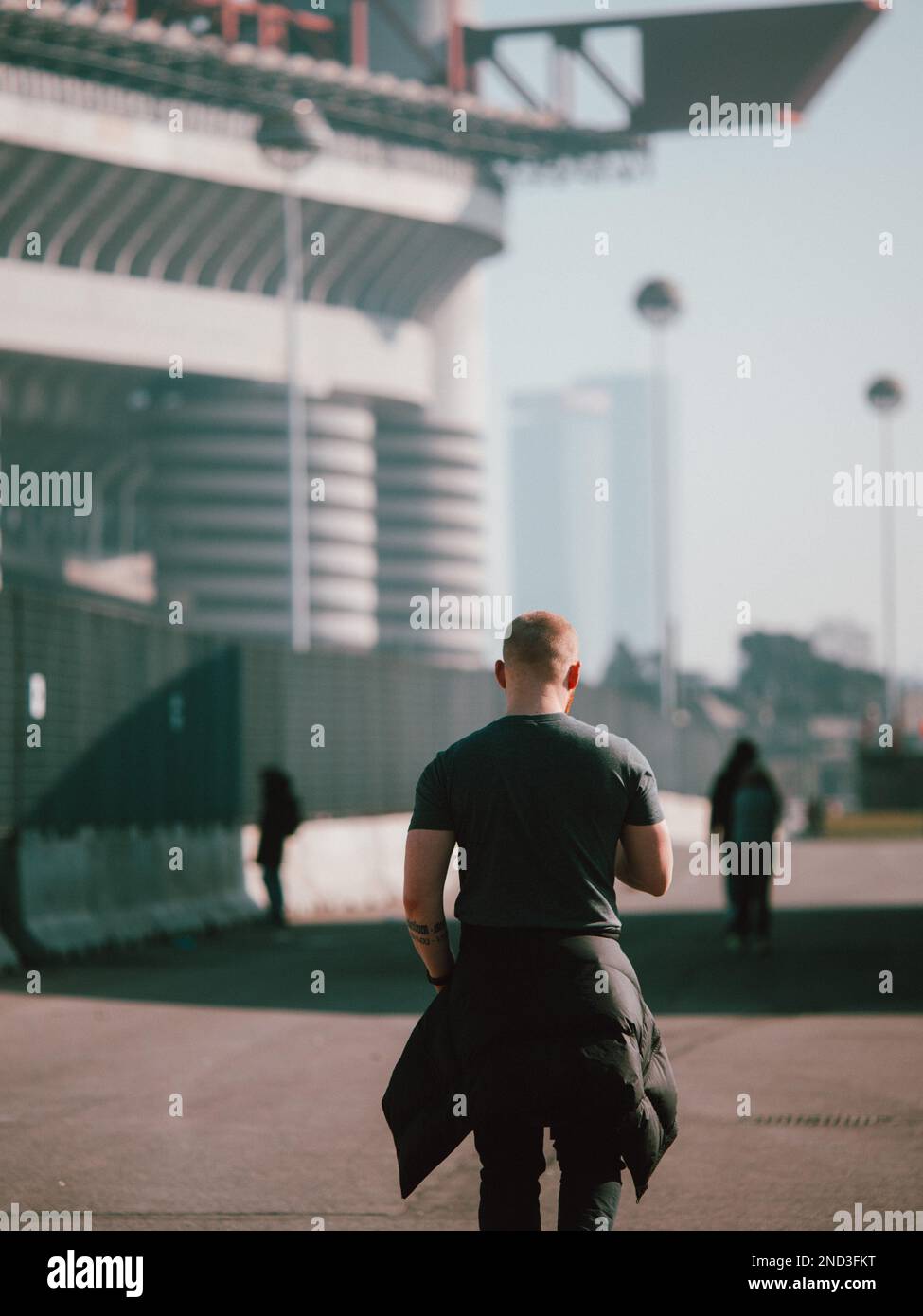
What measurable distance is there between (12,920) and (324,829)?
34.2 feet

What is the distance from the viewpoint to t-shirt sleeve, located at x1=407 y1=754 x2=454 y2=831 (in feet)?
18.4

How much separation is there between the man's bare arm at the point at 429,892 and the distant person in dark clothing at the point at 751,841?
1306 cm

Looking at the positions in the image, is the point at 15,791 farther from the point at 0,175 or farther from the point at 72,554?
the point at 72,554

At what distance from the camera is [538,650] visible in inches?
222

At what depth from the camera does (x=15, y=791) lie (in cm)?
1834

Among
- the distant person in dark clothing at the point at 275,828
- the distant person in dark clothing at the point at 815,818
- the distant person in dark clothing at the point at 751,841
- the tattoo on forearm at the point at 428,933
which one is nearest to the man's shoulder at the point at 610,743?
the tattoo on forearm at the point at 428,933

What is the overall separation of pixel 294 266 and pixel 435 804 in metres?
76.6

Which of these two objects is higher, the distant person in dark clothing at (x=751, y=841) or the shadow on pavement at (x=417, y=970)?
the distant person in dark clothing at (x=751, y=841)

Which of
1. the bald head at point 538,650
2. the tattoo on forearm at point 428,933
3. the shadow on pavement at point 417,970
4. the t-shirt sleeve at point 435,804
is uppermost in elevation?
the bald head at point 538,650

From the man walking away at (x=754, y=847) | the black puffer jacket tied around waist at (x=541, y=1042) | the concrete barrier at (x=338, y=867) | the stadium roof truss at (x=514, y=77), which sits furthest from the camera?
the stadium roof truss at (x=514, y=77)

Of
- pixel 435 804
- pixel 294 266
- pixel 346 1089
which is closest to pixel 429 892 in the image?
pixel 435 804

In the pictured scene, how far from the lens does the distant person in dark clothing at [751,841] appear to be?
18.7m

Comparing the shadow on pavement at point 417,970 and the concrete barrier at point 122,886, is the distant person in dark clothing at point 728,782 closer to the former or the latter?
the shadow on pavement at point 417,970

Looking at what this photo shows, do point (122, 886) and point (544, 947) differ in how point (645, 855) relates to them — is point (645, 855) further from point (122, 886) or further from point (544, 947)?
point (122, 886)
